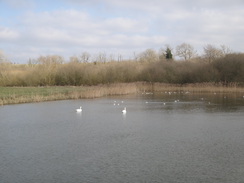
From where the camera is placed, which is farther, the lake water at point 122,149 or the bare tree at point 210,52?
the bare tree at point 210,52

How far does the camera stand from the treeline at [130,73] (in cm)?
3441

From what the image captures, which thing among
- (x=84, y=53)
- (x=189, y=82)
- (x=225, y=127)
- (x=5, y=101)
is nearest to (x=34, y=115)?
(x=5, y=101)

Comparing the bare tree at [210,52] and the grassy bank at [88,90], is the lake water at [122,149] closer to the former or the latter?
the grassy bank at [88,90]

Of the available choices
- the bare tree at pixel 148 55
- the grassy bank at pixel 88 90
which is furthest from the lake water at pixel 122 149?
the bare tree at pixel 148 55

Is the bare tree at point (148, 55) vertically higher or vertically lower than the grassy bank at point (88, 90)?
higher

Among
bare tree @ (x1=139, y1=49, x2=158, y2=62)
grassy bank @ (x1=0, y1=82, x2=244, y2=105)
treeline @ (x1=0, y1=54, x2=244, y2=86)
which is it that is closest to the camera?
grassy bank @ (x1=0, y1=82, x2=244, y2=105)

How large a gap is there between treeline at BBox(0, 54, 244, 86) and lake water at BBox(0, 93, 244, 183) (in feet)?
66.6

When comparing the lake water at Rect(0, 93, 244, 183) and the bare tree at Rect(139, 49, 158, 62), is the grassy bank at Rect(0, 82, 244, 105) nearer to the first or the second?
the lake water at Rect(0, 93, 244, 183)

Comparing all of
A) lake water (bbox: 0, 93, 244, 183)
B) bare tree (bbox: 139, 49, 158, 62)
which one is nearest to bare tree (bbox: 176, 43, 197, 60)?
bare tree (bbox: 139, 49, 158, 62)

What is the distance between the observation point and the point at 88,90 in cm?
2761

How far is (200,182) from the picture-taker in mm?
6316

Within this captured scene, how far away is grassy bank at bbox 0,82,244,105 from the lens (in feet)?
75.2

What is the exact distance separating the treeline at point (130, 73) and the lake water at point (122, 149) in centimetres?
2029

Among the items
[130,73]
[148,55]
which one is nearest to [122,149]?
[130,73]
